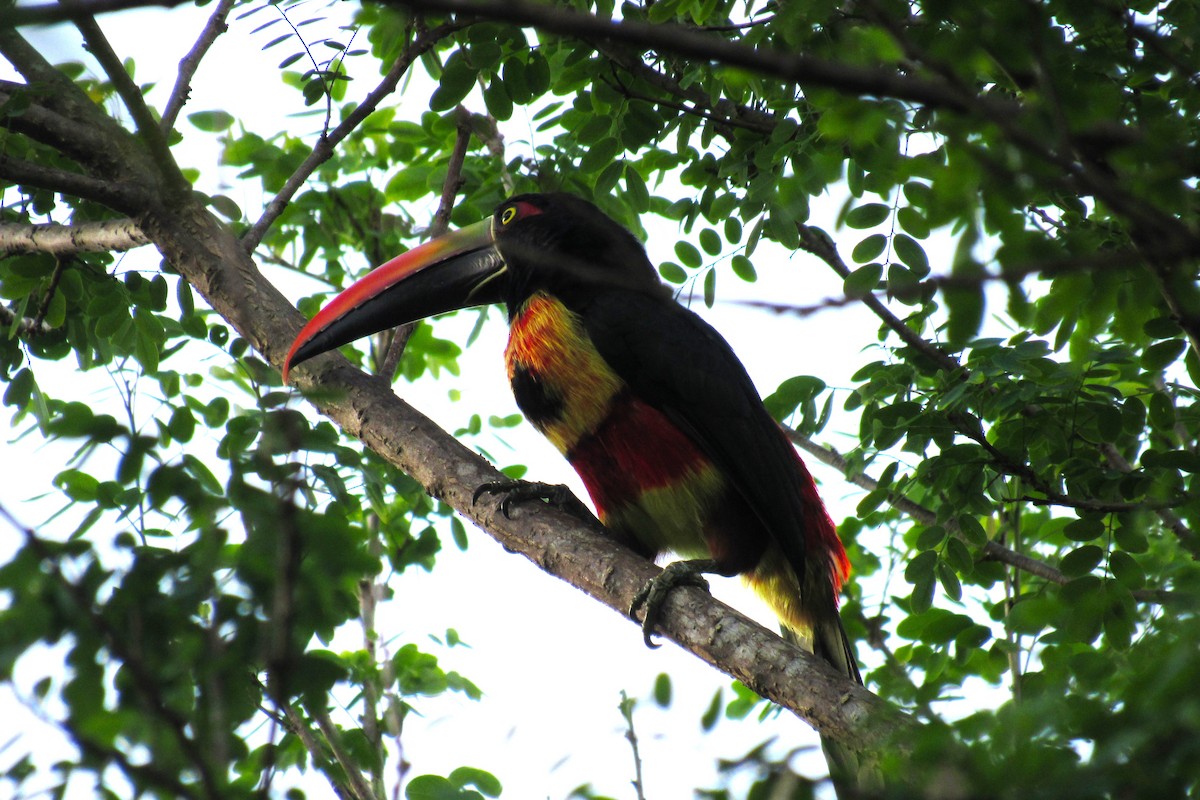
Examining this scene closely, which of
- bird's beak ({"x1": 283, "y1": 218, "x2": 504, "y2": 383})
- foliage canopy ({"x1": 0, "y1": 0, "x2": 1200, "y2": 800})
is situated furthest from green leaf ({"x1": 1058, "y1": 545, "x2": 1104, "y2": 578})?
bird's beak ({"x1": 283, "y1": 218, "x2": 504, "y2": 383})

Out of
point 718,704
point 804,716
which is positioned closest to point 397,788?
point 718,704

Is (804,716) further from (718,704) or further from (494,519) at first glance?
(494,519)

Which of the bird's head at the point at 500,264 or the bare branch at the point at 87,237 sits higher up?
the bird's head at the point at 500,264

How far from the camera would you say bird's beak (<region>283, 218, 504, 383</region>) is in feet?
15.6

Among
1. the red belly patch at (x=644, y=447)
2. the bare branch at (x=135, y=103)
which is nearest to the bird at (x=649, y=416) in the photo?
the red belly patch at (x=644, y=447)

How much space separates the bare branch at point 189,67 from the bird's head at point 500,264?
1.03 m

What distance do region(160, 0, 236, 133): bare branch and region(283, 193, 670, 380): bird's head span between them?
3.38ft

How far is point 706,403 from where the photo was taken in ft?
14.9

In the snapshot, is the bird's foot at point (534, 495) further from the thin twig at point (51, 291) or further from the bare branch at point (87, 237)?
the thin twig at point (51, 291)

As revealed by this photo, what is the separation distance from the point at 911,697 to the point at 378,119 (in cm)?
484

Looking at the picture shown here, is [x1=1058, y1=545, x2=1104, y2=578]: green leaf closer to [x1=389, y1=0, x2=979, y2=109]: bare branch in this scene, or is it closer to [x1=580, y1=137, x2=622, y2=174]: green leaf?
[x1=580, y1=137, x2=622, y2=174]: green leaf

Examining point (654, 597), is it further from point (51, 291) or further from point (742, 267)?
point (51, 291)

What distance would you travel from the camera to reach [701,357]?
4648 mm

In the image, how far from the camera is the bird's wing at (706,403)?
448 centimetres
